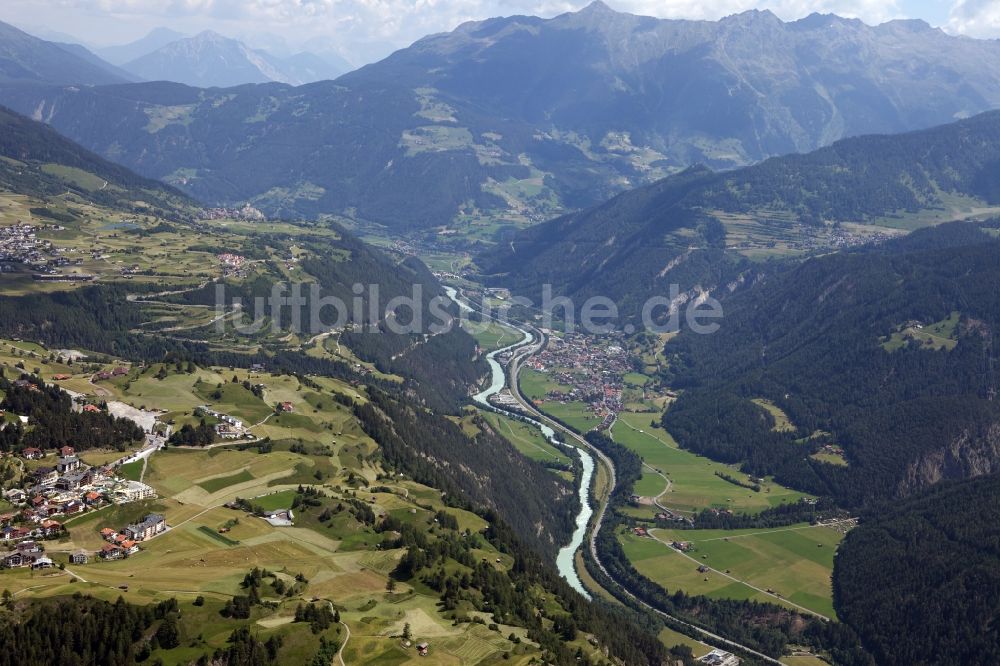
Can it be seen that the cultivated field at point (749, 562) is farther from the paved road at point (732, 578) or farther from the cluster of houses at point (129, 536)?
the cluster of houses at point (129, 536)

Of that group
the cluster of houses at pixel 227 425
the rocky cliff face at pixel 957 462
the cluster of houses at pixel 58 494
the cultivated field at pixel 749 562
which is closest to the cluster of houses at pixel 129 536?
the cluster of houses at pixel 58 494

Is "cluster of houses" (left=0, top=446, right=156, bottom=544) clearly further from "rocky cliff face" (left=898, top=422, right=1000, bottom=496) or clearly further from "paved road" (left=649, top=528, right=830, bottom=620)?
"rocky cliff face" (left=898, top=422, right=1000, bottom=496)

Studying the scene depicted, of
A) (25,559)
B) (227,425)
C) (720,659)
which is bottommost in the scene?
(720,659)

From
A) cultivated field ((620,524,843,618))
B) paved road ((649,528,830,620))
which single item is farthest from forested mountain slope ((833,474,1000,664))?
paved road ((649,528,830,620))

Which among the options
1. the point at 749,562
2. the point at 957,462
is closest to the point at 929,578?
the point at 749,562

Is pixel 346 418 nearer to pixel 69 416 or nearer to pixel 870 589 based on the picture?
pixel 69 416

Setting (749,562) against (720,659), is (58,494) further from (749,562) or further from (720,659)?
(749,562)

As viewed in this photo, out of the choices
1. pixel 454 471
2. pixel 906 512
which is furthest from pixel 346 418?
pixel 906 512
